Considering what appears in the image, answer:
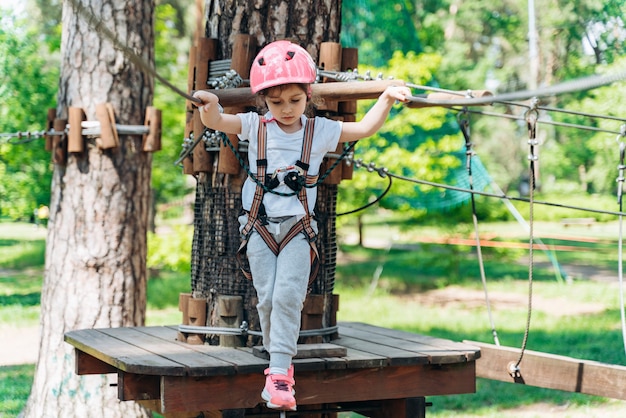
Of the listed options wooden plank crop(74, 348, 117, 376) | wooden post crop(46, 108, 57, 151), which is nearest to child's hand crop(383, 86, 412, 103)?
wooden plank crop(74, 348, 117, 376)

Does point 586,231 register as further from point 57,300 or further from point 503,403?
point 57,300

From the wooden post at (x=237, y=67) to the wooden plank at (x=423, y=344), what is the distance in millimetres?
1127

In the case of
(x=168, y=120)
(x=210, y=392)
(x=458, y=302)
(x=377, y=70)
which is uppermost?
(x=377, y=70)

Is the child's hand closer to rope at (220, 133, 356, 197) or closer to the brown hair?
the brown hair

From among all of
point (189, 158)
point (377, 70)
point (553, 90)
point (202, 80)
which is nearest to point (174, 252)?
point (377, 70)

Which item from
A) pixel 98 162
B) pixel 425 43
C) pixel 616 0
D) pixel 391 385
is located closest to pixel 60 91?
pixel 98 162

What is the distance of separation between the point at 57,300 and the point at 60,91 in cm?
153

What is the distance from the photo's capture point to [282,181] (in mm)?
3436

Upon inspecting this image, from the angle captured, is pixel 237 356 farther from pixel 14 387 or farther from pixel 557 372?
pixel 14 387

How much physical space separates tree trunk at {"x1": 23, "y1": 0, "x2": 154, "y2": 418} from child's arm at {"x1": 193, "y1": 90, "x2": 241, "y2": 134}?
2.92 m

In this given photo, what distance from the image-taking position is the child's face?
3365 mm

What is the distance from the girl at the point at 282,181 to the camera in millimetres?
3328

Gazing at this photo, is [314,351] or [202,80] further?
[202,80]

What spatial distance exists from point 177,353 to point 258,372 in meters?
0.42
